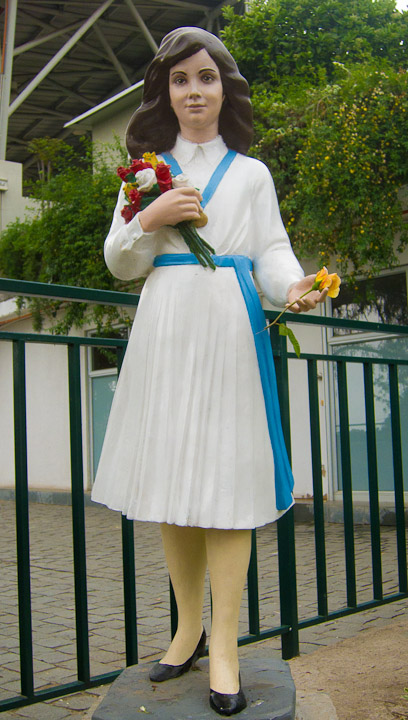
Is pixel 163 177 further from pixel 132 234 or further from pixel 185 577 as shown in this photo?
pixel 185 577

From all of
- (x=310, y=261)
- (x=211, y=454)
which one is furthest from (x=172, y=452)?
(x=310, y=261)

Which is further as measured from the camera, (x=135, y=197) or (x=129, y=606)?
(x=129, y=606)

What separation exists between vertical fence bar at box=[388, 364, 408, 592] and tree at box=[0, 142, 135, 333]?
215 inches

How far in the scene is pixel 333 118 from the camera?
6.28 m

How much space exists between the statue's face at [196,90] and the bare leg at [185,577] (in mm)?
1153

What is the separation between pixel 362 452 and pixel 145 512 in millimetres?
5823

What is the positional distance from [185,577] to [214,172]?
1.15 metres

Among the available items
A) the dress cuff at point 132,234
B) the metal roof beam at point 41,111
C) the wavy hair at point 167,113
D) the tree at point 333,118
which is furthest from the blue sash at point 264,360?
the metal roof beam at point 41,111

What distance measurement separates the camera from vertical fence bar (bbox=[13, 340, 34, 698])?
2.09 metres

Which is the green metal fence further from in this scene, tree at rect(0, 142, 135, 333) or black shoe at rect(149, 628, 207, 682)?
tree at rect(0, 142, 135, 333)

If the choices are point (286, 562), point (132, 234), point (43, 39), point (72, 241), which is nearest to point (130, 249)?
point (132, 234)

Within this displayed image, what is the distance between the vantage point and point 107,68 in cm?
1389

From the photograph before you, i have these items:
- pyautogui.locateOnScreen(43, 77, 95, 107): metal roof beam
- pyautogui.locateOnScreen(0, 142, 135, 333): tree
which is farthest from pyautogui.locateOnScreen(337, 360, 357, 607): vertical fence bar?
pyautogui.locateOnScreen(43, 77, 95, 107): metal roof beam

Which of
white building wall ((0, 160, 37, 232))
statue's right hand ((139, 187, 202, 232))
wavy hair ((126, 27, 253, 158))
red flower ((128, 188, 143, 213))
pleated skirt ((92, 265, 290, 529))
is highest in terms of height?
white building wall ((0, 160, 37, 232))
